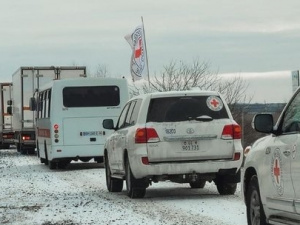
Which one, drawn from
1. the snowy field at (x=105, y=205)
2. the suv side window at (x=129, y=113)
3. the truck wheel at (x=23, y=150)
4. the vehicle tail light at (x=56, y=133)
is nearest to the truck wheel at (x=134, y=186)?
the snowy field at (x=105, y=205)

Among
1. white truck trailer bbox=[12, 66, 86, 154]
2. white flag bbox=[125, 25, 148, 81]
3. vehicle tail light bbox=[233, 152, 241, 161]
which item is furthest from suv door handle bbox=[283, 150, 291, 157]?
white flag bbox=[125, 25, 148, 81]

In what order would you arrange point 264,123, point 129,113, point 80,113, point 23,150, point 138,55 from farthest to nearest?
point 23,150
point 138,55
point 80,113
point 129,113
point 264,123

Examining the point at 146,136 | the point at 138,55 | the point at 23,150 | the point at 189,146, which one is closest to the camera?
the point at 146,136

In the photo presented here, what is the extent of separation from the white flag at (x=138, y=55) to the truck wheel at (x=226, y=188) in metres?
18.4

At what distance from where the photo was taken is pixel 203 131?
1497 cm

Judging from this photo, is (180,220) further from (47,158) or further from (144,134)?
(47,158)

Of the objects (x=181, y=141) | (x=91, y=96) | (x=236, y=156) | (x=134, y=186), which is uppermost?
(x=91, y=96)

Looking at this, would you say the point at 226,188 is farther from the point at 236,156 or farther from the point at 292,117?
the point at 292,117

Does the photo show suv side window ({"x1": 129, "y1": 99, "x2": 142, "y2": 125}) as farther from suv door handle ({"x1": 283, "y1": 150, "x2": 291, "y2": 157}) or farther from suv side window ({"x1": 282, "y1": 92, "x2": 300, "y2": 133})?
suv door handle ({"x1": 283, "y1": 150, "x2": 291, "y2": 157})

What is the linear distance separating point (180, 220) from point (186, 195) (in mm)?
4243

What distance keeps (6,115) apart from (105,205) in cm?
3039

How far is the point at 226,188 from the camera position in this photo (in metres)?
15.8

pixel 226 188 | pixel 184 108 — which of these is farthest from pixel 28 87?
pixel 184 108

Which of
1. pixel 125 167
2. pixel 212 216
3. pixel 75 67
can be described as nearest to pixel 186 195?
pixel 125 167
